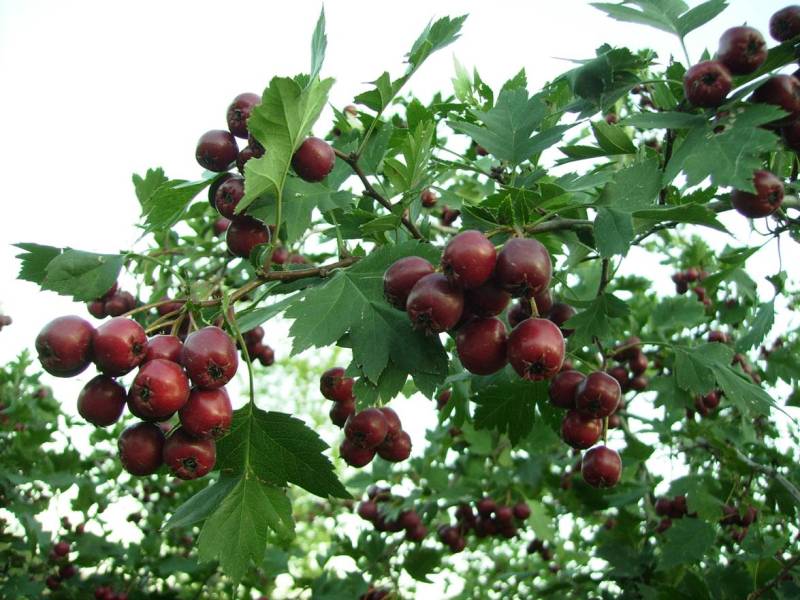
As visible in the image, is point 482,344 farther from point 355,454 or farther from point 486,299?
point 355,454

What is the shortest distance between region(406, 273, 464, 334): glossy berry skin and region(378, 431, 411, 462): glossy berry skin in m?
0.85

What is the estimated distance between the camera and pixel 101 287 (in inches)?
78.5

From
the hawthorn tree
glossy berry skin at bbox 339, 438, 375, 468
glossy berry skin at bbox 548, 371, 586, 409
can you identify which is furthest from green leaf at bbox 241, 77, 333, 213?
glossy berry skin at bbox 548, 371, 586, 409

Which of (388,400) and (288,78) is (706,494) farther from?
(288,78)

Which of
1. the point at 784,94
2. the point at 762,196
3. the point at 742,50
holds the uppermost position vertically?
the point at 742,50

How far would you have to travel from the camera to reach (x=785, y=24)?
184cm

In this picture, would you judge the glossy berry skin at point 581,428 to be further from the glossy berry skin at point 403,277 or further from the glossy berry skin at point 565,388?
the glossy berry skin at point 403,277

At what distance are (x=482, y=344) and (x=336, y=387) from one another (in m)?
0.86

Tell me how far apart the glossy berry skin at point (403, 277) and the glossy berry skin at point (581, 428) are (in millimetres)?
683

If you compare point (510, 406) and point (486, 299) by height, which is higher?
point (510, 406)

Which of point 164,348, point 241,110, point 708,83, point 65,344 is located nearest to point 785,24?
point 708,83

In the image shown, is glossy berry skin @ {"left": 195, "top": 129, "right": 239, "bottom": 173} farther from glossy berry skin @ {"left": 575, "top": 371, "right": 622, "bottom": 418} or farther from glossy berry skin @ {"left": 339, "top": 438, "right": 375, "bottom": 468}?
glossy berry skin @ {"left": 575, "top": 371, "right": 622, "bottom": 418}

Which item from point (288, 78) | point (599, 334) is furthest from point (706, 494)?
point (288, 78)

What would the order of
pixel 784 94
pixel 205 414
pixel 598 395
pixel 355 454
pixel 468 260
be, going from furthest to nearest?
1. pixel 355 454
2. pixel 598 395
3. pixel 784 94
4. pixel 205 414
5. pixel 468 260
